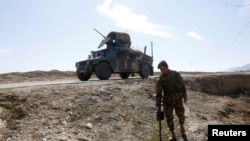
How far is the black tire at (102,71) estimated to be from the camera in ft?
55.2

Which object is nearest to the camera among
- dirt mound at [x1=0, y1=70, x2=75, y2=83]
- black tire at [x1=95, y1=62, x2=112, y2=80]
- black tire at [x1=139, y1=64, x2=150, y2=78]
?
black tire at [x1=95, y1=62, x2=112, y2=80]

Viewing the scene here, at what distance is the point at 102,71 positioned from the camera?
667 inches

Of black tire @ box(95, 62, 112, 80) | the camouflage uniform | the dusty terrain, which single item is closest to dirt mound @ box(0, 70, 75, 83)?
black tire @ box(95, 62, 112, 80)

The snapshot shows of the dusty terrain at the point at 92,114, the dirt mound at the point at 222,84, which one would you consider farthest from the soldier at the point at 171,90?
the dirt mound at the point at 222,84

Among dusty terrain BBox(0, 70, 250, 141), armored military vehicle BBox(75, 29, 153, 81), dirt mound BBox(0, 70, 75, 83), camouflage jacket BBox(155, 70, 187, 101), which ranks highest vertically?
armored military vehicle BBox(75, 29, 153, 81)

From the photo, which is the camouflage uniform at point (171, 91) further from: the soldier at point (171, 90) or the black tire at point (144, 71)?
the black tire at point (144, 71)

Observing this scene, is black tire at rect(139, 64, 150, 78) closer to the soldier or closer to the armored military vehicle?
the armored military vehicle

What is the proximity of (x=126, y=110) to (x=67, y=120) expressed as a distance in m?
2.31

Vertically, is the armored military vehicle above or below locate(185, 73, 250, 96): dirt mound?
above

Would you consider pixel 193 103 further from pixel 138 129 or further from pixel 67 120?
pixel 67 120

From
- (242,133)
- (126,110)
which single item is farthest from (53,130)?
(242,133)

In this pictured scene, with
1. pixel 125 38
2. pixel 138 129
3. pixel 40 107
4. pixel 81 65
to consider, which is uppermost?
pixel 125 38

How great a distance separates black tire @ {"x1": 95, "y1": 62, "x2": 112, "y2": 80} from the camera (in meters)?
16.8

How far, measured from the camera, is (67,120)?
9.30 m
